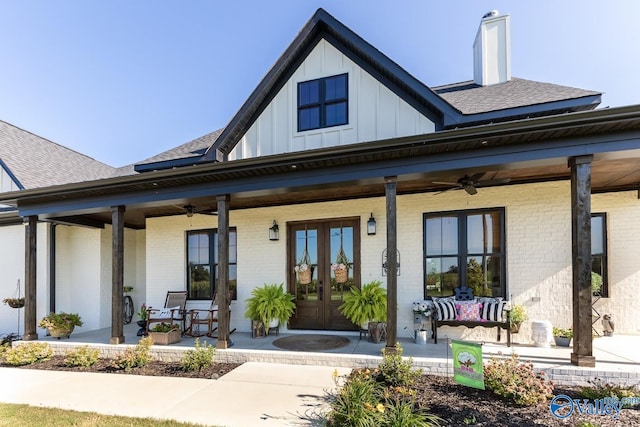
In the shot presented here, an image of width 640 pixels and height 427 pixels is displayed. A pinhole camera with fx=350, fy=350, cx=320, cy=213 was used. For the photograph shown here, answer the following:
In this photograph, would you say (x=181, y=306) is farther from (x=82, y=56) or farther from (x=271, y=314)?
(x=82, y=56)

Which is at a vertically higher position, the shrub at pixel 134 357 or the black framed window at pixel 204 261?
the black framed window at pixel 204 261

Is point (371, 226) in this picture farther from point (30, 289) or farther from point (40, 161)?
point (40, 161)

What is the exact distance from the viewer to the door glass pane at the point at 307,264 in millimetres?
7219

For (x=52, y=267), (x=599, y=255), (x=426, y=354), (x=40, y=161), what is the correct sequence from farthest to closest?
(x=40, y=161) < (x=52, y=267) < (x=599, y=255) < (x=426, y=354)

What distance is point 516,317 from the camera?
18.9 ft

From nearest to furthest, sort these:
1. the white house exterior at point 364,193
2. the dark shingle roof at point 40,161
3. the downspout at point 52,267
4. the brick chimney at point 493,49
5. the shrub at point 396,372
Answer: the shrub at point 396,372, the white house exterior at point 364,193, the brick chimney at point 493,49, the downspout at point 52,267, the dark shingle roof at point 40,161

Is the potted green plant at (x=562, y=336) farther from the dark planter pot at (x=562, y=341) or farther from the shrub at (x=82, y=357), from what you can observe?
the shrub at (x=82, y=357)

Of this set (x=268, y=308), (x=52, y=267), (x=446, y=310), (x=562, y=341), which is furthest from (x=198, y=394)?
(x=52, y=267)

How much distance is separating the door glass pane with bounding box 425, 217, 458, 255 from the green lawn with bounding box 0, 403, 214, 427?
4.94 m

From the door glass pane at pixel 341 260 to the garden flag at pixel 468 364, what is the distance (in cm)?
334

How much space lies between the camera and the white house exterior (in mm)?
4834

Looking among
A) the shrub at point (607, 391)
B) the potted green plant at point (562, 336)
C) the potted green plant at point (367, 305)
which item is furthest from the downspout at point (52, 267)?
the potted green plant at point (562, 336)

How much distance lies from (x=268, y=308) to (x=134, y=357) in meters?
2.34

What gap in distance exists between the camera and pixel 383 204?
6.97 metres
